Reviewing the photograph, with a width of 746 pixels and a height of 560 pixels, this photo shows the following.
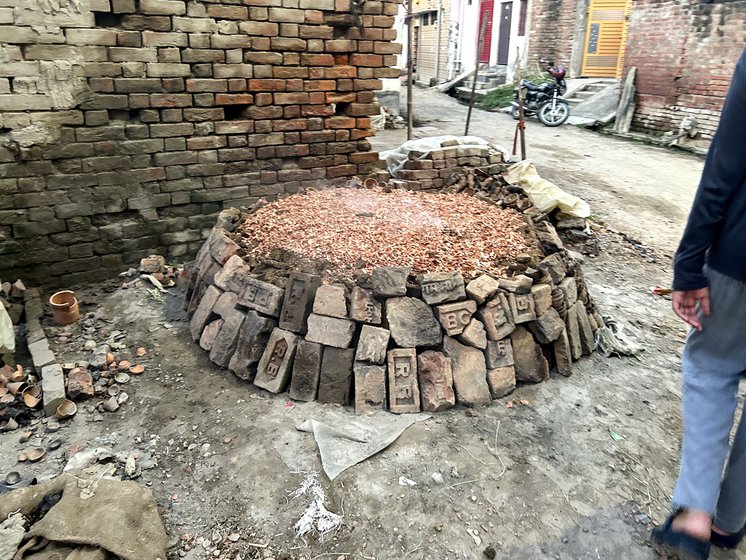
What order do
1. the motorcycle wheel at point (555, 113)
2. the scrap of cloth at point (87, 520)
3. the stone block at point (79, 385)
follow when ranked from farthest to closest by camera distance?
the motorcycle wheel at point (555, 113)
the stone block at point (79, 385)
the scrap of cloth at point (87, 520)

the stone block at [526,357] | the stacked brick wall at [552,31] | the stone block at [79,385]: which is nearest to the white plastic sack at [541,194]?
the stone block at [526,357]

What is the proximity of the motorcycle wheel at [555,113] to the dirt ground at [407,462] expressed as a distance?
10.1 m

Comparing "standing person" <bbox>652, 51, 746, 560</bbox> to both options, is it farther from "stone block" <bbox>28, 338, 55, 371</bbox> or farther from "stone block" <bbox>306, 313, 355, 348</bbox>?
"stone block" <bbox>28, 338, 55, 371</bbox>

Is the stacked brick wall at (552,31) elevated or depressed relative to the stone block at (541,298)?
elevated

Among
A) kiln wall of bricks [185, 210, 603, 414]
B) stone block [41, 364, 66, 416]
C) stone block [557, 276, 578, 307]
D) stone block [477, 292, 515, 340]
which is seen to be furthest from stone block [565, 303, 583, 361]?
stone block [41, 364, 66, 416]

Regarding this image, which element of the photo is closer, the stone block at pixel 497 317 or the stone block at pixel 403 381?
the stone block at pixel 403 381

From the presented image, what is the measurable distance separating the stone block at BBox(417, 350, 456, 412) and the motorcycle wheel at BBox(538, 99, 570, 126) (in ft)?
37.6

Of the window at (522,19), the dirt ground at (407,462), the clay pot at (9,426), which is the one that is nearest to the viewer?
the dirt ground at (407,462)

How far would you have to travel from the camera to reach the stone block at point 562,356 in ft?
11.7

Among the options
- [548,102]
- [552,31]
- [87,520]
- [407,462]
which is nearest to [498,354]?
[407,462]

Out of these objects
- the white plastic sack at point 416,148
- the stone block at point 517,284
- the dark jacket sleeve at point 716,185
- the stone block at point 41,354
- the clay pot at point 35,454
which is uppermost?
the dark jacket sleeve at point 716,185

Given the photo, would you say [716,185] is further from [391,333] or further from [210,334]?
[210,334]

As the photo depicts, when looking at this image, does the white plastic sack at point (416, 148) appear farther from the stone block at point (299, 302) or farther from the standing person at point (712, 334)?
the standing person at point (712, 334)

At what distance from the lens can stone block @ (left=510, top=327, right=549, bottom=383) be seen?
3441 mm
